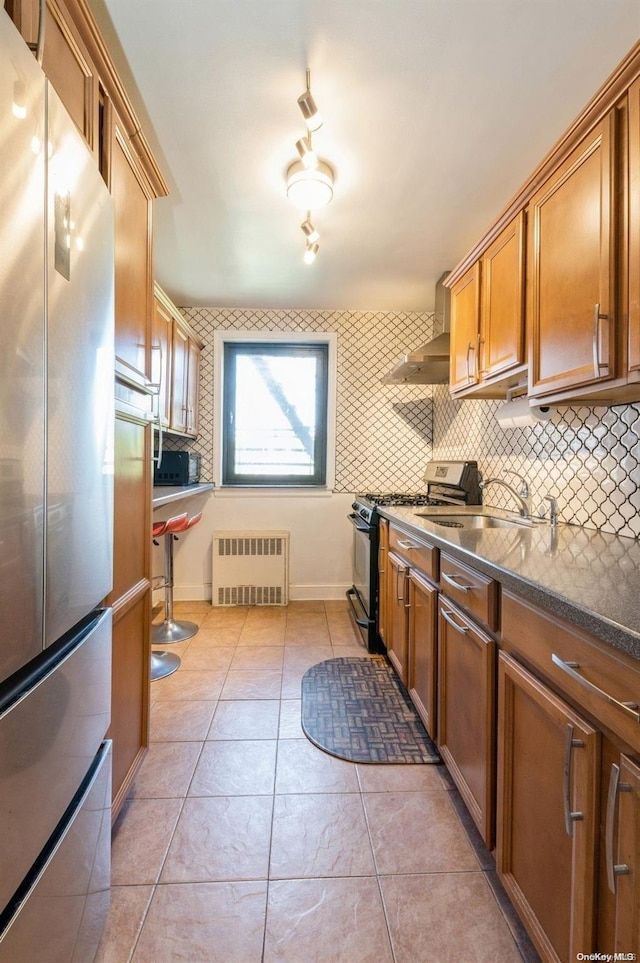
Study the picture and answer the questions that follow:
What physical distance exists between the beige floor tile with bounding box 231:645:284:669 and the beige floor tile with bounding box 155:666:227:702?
15cm

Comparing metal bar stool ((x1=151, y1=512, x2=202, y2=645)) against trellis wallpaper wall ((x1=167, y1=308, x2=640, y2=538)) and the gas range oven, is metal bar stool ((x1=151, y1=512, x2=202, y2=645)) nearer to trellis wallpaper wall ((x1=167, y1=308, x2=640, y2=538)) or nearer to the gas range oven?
trellis wallpaper wall ((x1=167, y1=308, x2=640, y2=538))

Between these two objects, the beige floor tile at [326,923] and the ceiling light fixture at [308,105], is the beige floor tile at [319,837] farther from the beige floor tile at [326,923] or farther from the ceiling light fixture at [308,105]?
the ceiling light fixture at [308,105]

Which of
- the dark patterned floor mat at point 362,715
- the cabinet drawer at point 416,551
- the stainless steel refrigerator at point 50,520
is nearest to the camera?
the stainless steel refrigerator at point 50,520

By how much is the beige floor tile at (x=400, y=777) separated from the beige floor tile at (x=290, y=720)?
0.32m

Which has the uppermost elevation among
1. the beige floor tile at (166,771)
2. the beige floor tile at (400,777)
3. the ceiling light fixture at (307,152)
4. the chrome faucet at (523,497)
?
the ceiling light fixture at (307,152)

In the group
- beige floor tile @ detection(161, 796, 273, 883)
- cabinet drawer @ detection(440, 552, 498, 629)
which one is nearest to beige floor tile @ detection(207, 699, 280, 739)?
beige floor tile @ detection(161, 796, 273, 883)

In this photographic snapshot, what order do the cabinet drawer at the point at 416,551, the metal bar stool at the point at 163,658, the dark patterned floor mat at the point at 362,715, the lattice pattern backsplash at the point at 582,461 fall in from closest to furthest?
the lattice pattern backsplash at the point at 582,461 < the cabinet drawer at the point at 416,551 < the dark patterned floor mat at the point at 362,715 < the metal bar stool at the point at 163,658

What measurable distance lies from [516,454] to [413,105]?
1.60m

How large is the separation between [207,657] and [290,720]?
0.83 meters

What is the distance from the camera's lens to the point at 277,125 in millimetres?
1646

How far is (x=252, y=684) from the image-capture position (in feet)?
7.31

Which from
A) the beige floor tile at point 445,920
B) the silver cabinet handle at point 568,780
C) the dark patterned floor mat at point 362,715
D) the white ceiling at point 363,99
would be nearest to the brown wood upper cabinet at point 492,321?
the white ceiling at point 363,99

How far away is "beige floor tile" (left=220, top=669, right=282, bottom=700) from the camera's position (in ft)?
6.96

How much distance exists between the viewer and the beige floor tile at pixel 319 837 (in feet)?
3.94
